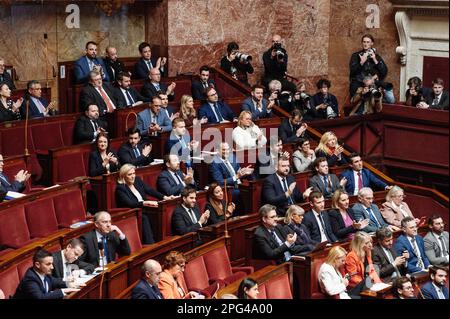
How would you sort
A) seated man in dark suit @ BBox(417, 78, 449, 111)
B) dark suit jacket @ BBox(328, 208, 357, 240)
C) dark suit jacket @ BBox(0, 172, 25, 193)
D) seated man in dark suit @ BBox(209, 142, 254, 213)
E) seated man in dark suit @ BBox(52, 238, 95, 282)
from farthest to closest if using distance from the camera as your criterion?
seated man in dark suit @ BBox(417, 78, 449, 111) < seated man in dark suit @ BBox(209, 142, 254, 213) < dark suit jacket @ BBox(328, 208, 357, 240) < dark suit jacket @ BBox(0, 172, 25, 193) < seated man in dark suit @ BBox(52, 238, 95, 282)

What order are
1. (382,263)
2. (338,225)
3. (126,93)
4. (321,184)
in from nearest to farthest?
1. (382,263)
2. (338,225)
3. (321,184)
4. (126,93)

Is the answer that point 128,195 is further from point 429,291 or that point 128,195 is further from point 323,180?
point 429,291

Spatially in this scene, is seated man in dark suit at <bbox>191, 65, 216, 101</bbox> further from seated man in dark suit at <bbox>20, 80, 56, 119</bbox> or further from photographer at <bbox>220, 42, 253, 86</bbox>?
seated man in dark suit at <bbox>20, 80, 56, 119</bbox>

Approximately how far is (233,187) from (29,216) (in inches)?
43.4

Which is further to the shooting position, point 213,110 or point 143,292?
point 213,110

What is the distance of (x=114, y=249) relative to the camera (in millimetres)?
3936

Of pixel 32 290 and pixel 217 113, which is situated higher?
pixel 217 113

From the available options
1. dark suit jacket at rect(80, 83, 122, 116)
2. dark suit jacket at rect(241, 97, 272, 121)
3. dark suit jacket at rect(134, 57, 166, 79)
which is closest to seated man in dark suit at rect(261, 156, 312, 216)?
dark suit jacket at rect(241, 97, 272, 121)

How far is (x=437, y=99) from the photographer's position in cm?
582

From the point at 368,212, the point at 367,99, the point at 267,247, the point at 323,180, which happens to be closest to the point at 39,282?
the point at 267,247

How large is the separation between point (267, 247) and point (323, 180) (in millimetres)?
942

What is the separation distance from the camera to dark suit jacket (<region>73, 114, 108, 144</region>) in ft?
16.2

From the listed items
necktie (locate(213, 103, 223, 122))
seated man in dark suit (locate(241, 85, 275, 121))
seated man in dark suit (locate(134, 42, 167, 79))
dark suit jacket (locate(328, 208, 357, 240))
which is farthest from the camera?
seated man in dark suit (locate(134, 42, 167, 79))

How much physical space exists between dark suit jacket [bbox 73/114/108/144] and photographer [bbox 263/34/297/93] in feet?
5.18
